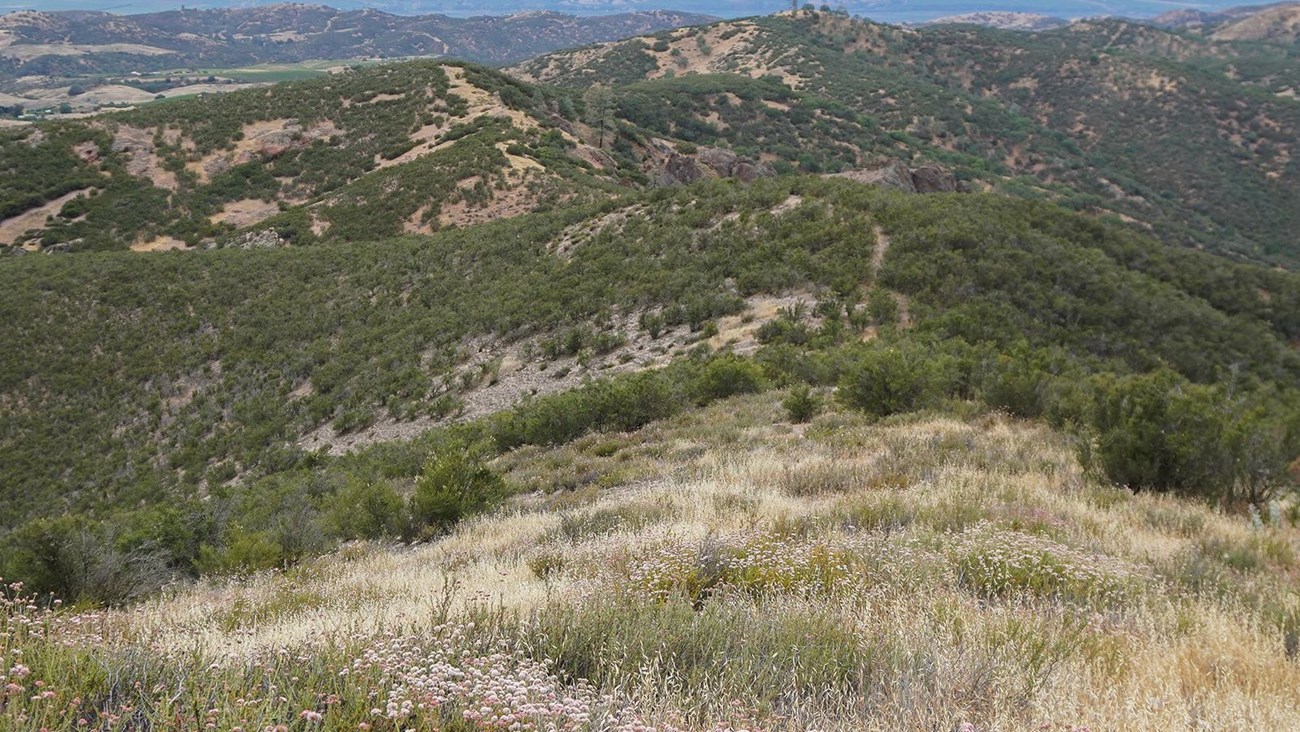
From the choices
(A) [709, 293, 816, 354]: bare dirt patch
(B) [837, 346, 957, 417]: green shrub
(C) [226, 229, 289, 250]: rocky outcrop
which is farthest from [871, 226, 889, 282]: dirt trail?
(C) [226, 229, 289, 250]: rocky outcrop

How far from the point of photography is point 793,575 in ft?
13.5

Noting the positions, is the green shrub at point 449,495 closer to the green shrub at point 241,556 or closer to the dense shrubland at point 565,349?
the dense shrubland at point 565,349

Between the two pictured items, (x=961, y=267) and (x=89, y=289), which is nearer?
(x=961, y=267)

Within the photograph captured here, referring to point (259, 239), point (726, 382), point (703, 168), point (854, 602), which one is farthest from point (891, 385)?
point (703, 168)

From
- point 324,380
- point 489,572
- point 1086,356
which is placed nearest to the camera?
point 489,572

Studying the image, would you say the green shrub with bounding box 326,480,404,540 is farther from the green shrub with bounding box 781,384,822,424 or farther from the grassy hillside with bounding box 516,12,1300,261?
the grassy hillside with bounding box 516,12,1300,261

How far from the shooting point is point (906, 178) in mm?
41844

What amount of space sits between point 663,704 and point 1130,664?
2.09m

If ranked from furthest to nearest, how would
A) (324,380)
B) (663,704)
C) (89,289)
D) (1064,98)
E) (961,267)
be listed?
1. (1064,98)
2. (89,289)
3. (324,380)
4. (961,267)
5. (663,704)

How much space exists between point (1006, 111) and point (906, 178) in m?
64.2

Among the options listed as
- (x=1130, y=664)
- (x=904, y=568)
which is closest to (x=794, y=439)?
(x=904, y=568)

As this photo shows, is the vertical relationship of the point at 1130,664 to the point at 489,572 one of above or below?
above

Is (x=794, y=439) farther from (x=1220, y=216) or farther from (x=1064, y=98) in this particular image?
(x=1064, y=98)

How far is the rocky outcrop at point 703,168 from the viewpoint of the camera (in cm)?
4641
